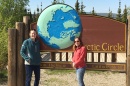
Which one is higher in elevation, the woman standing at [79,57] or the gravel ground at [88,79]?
the woman standing at [79,57]

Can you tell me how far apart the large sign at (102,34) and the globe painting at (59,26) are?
0.19 meters

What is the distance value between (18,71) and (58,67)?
0.94 m

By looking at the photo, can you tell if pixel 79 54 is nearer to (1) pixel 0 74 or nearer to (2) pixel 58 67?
(2) pixel 58 67

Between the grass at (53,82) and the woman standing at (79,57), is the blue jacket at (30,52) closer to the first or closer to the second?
the woman standing at (79,57)

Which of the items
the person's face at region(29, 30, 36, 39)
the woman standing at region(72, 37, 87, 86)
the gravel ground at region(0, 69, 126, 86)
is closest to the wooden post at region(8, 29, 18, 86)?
the person's face at region(29, 30, 36, 39)

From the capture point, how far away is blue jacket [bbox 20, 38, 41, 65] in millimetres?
6026

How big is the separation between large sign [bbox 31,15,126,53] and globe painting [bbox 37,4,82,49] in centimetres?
19

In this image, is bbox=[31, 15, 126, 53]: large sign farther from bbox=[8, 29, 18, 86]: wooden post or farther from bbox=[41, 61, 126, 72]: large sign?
bbox=[8, 29, 18, 86]: wooden post

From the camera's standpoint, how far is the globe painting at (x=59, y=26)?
20.7ft

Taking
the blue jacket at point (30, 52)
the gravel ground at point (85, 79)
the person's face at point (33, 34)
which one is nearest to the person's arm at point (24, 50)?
the blue jacket at point (30, 52)

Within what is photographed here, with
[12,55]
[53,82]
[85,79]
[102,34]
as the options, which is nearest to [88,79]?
[85,79]

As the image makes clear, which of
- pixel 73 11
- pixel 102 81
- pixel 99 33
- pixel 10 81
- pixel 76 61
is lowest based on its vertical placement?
pixel 102 81

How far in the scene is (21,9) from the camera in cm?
3569

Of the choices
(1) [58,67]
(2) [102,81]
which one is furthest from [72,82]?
(1) [58,67]
